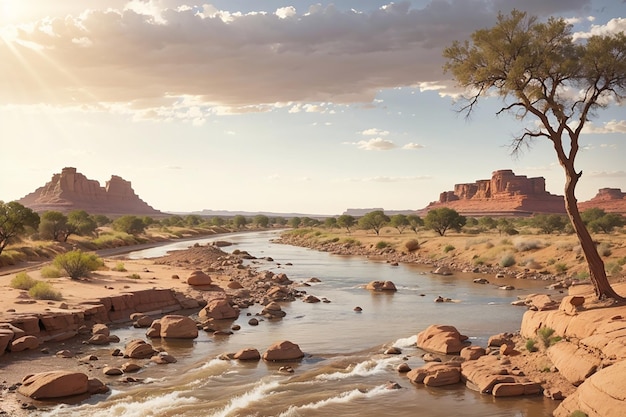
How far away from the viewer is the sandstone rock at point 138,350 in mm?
18234

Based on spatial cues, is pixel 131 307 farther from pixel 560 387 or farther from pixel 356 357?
pixel 560 387

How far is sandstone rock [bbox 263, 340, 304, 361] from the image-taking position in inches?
717

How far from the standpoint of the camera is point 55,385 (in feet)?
47.0

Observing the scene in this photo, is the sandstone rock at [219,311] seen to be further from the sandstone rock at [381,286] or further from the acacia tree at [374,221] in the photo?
the acacia tree at [374,221]

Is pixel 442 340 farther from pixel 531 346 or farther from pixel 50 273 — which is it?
pixel 50 273

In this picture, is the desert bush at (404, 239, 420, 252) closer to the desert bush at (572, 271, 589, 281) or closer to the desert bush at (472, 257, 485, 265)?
the desert bush at (472, 257, 485, 265)

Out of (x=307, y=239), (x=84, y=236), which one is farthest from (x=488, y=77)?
(x=307, y=239)

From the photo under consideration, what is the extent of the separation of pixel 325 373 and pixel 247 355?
292cm

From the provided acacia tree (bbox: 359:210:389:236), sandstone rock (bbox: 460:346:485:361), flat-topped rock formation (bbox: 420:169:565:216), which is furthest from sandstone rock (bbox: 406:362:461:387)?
flat-topped rock formation (bbox: 420:169:565:216)

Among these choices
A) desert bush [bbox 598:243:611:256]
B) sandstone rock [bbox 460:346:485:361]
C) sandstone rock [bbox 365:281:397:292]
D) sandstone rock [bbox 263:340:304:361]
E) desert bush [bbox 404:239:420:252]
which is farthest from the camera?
desert bush [bbox 404:239:420:252]

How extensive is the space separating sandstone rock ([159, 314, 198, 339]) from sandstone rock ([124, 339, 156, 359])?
2.35m

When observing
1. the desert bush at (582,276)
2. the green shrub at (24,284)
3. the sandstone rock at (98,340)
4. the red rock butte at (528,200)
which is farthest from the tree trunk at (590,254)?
the red rock butte at (528,200)

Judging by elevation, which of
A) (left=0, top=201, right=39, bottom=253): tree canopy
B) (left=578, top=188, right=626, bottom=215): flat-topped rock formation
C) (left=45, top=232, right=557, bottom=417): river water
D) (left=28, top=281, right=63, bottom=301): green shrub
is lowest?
(left=45, top=232, right=557, bottom=417): river water

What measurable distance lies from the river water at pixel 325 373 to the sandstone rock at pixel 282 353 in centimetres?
35
